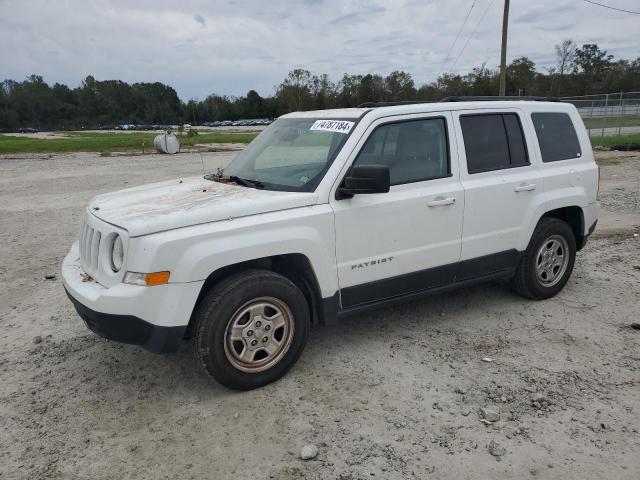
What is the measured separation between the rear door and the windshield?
1147 millimetres

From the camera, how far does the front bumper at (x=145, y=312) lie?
326 cm

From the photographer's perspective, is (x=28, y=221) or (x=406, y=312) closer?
(x=406, y=312)

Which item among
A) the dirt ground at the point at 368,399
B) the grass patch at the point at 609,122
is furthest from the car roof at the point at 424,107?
the grass patch at the point at 609,122

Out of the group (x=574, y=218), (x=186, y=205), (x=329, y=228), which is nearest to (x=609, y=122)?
(x=574, y=218)

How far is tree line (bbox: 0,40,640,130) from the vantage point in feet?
194

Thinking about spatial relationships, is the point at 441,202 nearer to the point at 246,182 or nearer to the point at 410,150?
the point at 410,150

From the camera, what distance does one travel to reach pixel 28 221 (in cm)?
962

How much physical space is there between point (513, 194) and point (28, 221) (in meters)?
8.56

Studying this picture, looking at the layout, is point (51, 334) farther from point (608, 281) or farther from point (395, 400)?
point (608, 281)

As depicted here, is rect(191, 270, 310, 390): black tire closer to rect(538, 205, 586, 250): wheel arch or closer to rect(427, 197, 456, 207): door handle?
rect(427, 197, 456, 207): door handle

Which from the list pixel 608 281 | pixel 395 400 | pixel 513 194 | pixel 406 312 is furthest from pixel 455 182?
pixel 608 281

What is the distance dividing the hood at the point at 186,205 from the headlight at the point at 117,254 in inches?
4.7

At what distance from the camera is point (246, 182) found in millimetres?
4246

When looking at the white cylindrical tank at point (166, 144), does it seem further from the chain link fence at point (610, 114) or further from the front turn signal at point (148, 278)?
the front turn signal at point (148, 278)
